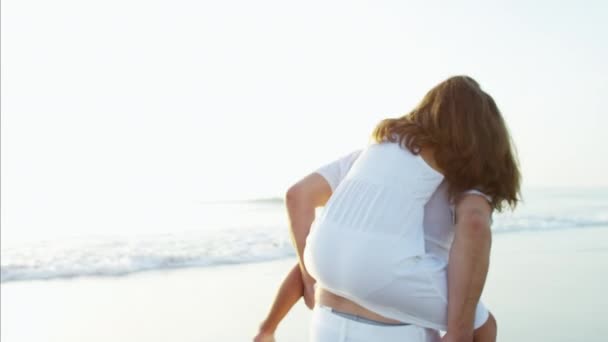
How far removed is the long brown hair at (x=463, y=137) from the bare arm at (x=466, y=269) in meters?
0.12

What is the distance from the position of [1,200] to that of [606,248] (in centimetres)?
1406

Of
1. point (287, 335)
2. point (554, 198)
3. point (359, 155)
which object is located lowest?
point (554, 198)

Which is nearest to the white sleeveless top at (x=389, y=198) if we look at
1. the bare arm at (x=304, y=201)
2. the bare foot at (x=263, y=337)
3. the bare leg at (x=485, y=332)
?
the bare arm at (x=304, y=201)

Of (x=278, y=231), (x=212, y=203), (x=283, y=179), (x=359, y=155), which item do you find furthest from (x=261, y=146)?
(x=359, y=155)

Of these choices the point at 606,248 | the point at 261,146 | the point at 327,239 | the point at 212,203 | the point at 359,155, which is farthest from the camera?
the point at 261,146

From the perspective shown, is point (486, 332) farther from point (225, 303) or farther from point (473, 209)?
point (225, 303)

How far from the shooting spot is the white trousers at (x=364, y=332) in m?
2.20

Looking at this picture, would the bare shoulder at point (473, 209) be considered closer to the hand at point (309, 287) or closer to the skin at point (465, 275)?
the skin at point (465, 275)

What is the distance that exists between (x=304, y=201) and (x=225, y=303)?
3272mm

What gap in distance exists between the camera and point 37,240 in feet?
34.2

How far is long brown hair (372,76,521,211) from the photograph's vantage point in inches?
88.1

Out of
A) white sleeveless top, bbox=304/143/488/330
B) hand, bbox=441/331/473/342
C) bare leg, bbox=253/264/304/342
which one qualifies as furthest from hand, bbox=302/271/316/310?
hand, bbox=441/331/473/342

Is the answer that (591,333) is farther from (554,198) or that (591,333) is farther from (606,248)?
(554,198)

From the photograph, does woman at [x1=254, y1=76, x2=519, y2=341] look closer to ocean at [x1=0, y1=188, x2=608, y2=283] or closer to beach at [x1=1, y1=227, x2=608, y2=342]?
beach at [x1=1, y1=227, x2=608, y2=342]
